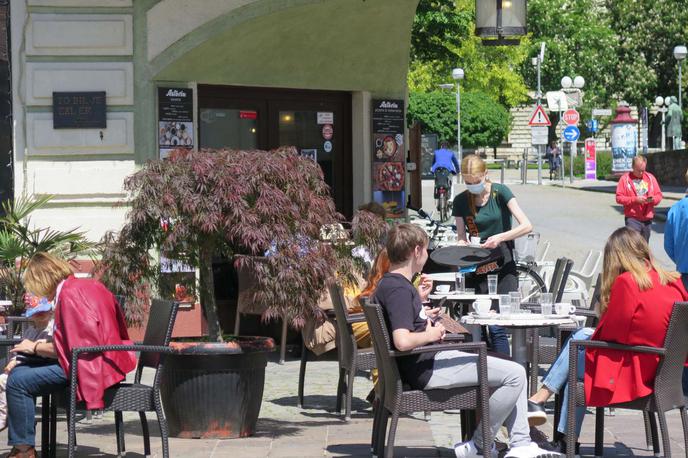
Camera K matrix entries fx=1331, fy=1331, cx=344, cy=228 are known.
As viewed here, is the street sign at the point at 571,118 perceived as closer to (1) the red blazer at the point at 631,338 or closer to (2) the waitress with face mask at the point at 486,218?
(2) the waitress with face mask at the point at 486,218

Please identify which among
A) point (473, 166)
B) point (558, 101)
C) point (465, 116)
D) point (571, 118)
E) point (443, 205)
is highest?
point (558, 101)

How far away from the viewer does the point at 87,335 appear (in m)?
6.93

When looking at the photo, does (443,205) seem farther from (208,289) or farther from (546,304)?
(546,304)

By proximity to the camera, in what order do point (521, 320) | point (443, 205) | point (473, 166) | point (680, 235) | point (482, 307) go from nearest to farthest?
point (521, 320) → point (482, 307) → point (473, 166) → point (680, 235) → point (443, 205)

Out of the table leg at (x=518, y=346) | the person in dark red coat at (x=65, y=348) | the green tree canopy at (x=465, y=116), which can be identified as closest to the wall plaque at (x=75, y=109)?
the person in dark red coat at (x=65, y=348)

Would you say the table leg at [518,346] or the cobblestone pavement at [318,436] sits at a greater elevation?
the table leg at [518,346]

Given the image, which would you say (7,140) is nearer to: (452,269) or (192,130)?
(192,130)

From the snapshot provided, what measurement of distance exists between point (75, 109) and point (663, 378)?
635 centimetres

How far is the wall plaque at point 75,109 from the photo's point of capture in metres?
11.4

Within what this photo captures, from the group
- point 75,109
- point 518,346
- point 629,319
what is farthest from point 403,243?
point 75,109

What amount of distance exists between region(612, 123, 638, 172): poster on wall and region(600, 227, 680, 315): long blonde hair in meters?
38.4

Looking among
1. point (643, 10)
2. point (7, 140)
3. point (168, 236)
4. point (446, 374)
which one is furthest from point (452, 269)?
Result: point (643, 10)

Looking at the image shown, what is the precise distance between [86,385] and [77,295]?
1.54ft

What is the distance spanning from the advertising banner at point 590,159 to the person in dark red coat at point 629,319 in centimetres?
4028
